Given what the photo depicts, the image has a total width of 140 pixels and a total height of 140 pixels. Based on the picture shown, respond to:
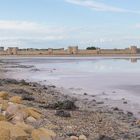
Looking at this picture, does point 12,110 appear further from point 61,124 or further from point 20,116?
point 61,124

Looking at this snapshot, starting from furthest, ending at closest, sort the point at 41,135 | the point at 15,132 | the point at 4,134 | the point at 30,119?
the point at 30,119
the point at 41,135
the point at 15,132
the point at 4,134

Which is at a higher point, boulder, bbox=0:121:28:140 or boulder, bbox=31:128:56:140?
boulder, bbox=0:121:28:140

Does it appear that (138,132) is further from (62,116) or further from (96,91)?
(96,91)

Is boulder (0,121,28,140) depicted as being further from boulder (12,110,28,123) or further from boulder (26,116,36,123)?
boulder (26,116,36,123)

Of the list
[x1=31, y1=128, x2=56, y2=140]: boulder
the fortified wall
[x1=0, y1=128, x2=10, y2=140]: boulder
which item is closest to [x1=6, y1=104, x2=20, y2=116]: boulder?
[x1=31, y1=128, x2=56, y2=140]: boulder

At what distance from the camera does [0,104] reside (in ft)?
30.4

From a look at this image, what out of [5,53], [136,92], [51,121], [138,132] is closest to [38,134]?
[51,121]

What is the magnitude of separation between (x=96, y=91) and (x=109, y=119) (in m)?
8.28

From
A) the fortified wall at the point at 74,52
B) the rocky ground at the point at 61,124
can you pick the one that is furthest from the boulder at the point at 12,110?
the fortified wall at the point at 74,52

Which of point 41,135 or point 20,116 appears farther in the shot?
point 20,116

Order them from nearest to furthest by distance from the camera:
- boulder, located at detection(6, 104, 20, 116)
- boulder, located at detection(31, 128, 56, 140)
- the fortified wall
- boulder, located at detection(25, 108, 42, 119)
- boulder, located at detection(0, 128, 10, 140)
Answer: boulder, located at detection(0, 128, 10, 140)
boulder, located at detection(31, 128, 56, 140)
boulder, located at detection(6, 104, 20, 116)
boulder, located at detection(25, 108, 42, 119)
the fortified wall

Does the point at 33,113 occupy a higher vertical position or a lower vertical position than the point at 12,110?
lower

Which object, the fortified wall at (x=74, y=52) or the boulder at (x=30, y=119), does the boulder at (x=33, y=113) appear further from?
the fortified wall at (x=74, y=52)

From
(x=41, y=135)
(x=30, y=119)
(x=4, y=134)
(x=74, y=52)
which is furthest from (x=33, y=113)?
(x=74, y=52)
